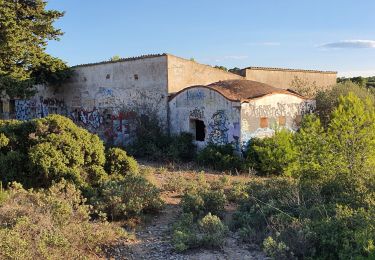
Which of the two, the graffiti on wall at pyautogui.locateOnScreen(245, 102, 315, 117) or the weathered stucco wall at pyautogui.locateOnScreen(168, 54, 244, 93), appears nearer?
the graffiti on wall at pyautogui.locateOnScreen(245, 102, 315, 117)

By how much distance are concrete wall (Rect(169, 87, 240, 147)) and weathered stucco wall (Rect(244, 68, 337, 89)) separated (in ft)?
17.5

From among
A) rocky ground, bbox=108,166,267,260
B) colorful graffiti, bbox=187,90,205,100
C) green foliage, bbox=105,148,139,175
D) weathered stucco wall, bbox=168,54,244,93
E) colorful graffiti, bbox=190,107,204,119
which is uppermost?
weathered stucco wall, bbox=168,54,244,93

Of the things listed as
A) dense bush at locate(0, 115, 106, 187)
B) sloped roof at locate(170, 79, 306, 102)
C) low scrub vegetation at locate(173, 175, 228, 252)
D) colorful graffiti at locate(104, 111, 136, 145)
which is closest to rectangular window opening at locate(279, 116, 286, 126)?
sloped roof at locate(170, 79, 306, 102)

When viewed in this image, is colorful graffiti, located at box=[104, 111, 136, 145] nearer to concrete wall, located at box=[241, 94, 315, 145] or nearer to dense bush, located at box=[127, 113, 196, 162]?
dense bush, located at box=[127, 113, 196, 162]

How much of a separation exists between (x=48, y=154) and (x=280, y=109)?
32.4 feet

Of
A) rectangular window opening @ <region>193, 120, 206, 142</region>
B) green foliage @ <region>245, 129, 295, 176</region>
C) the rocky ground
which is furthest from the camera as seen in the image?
rectangular window opening @ <region>193, 120, 206, 142</region>

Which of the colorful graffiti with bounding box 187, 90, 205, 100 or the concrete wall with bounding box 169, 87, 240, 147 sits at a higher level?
the colorful graffiti with bounding box 187, 90, 205, 100

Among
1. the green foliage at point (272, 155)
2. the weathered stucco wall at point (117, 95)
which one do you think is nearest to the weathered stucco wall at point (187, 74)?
the weathered stucco wall at point (117, 95)

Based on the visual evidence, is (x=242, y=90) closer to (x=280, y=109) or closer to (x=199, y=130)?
(x=280, y=109)

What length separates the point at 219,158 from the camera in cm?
1459

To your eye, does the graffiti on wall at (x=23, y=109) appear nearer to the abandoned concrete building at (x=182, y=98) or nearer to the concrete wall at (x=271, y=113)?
the abandoned concrete building at (x=182, y=98)

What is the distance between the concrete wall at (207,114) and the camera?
14938mm

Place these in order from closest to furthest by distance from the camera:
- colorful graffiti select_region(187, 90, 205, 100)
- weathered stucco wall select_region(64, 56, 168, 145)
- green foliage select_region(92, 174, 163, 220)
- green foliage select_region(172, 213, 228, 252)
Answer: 1. green foliage select_region(172, 213, 228, 252)
2. green foliage select_region(92, 174, 163, 220)
3. colorful graffiti select_region(187, 90, 205, 100)
4. weathered stucco wall select_region(64, 56, 168, 145)

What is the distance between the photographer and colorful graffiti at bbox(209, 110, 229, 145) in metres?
15.2
